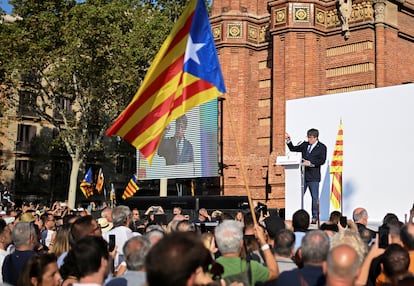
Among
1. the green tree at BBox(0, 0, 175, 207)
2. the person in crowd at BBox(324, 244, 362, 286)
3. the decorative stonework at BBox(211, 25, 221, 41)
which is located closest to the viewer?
the person in crowd at BBox(324, 244, 362, 286)

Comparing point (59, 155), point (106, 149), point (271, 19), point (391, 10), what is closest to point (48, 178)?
point (59, 155)

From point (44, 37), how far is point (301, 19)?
46.8 feet

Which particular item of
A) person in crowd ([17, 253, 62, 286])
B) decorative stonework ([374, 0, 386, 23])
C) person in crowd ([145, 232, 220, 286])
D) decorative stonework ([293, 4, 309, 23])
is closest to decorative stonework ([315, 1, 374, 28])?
decorative stonework ([374, 0, 386, 23])

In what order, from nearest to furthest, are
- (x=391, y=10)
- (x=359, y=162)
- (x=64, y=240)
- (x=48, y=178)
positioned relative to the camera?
(x=64, y=240) → (x=359, y=162) → (x=391, y=10) → (x=48, y=178)

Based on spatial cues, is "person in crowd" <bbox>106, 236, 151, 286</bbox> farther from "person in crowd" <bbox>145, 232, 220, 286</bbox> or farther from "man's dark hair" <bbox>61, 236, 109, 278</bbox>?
"person in crowd" <bbox>145, 232, 220, 286</bbox>

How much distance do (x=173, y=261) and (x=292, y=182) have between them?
15857mm

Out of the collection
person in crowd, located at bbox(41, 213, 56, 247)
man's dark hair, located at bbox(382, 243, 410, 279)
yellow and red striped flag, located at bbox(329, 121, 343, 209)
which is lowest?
person in crowd, located at bbox(41, 213, 56, 247)

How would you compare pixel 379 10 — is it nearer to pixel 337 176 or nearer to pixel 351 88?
pixel 351 88

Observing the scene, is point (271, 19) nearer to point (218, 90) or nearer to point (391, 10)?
point (391, 10)

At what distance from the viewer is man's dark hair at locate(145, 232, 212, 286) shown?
11.2ft

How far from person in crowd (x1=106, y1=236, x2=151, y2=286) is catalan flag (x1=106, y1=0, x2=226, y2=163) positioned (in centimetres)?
298

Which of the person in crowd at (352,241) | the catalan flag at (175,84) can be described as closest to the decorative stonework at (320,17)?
the catalan flag at (175,84)

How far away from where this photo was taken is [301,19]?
2384cm

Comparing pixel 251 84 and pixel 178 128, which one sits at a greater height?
pixel 251 84
